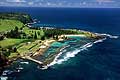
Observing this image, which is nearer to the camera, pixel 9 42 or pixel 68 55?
pixel 68 55

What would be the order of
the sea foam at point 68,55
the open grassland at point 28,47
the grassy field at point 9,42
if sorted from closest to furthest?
1. the sea foam at point 68,55
2. the open grassland at point 28,47
3. the grassy field at point 9,42

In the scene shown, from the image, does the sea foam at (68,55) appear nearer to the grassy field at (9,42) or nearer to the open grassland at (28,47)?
the open grassland at (28,47)

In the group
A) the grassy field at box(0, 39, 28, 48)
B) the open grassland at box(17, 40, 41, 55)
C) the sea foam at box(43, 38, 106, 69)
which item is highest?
the grassy field at box(0, 39, 28, 48)

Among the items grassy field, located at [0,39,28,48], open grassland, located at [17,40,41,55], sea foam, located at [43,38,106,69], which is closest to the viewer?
sea foam, located at [43,38,106,69]

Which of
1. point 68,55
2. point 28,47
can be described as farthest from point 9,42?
point 68,55

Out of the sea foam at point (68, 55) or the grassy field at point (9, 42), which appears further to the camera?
the grassy field at point (9, 42)

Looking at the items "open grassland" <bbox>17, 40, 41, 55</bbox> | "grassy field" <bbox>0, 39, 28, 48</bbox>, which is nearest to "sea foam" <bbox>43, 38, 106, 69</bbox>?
"open grassland" <bbox>17, 40, 41, 55</bbox>

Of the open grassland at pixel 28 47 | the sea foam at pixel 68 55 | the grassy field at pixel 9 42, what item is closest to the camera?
the sea foam at pixel 68 55

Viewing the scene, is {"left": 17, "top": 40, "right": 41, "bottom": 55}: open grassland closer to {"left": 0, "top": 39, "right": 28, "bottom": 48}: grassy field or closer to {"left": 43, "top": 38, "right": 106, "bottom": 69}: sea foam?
{"left": 0, "top": 39, "right": 28, "bottom": 48}: grassy field

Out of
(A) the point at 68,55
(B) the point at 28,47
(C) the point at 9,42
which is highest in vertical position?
(C) the point at 9,42

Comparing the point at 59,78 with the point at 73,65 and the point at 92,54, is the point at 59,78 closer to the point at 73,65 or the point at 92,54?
the point at 73,65

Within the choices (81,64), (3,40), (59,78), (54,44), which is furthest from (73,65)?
(3,40)

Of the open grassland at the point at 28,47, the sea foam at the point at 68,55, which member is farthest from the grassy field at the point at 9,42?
Result: the sea foam at the point at 68,55

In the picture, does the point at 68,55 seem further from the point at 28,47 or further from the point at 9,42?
the point at 9,42
